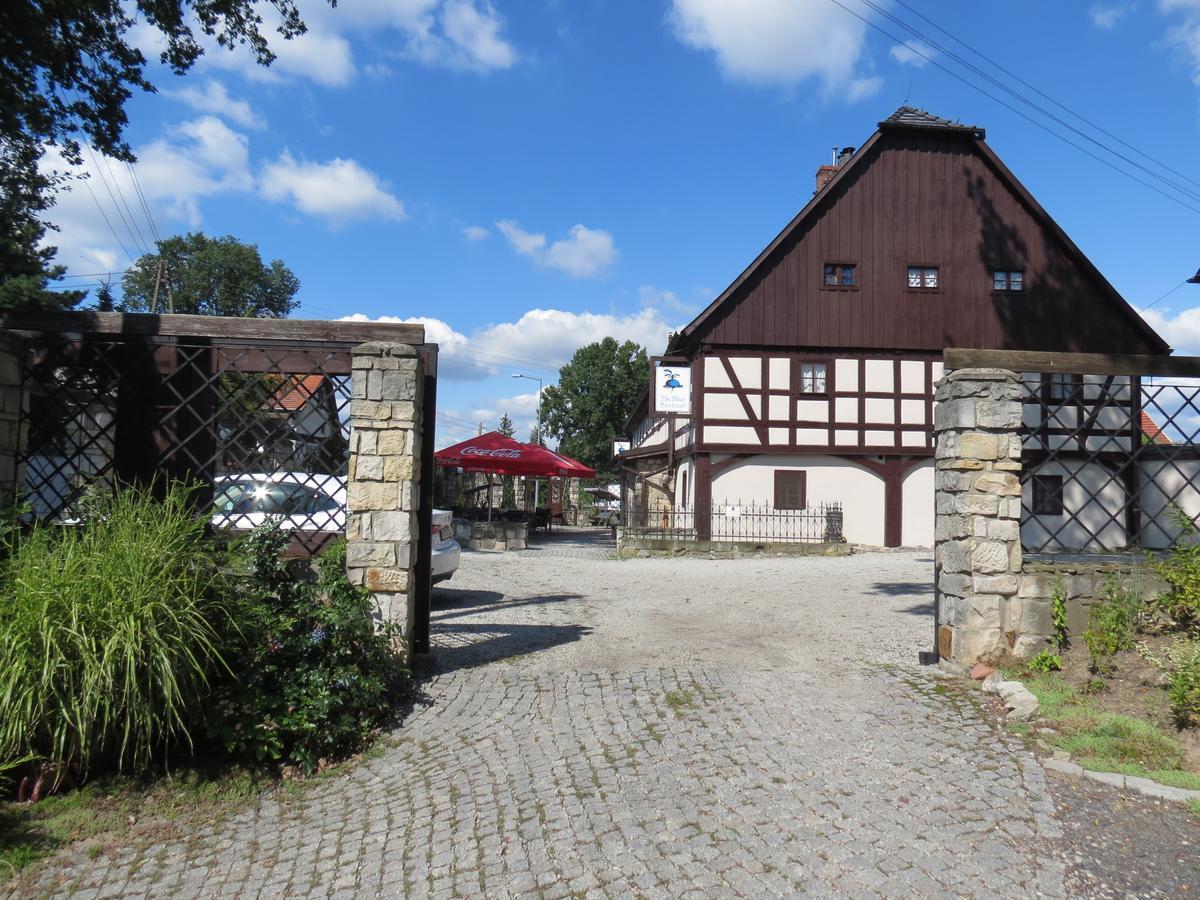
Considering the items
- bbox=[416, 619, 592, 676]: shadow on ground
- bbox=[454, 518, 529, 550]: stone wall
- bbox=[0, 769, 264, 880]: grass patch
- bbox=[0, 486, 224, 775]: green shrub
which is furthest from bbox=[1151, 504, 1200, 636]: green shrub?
bbox=[454, 518, 529, 550]: stone wall

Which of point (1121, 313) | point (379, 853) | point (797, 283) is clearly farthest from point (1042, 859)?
point (1121, 313)

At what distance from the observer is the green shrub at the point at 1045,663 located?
19.2 feet

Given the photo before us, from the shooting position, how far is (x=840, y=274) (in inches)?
786

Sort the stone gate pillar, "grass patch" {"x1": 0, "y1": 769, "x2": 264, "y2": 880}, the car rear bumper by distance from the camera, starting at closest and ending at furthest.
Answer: "grass patch" {"x1": 0, "y1": 769, "x2": 264, "y2": 880} → the stone gate pillar → the car rear bumper

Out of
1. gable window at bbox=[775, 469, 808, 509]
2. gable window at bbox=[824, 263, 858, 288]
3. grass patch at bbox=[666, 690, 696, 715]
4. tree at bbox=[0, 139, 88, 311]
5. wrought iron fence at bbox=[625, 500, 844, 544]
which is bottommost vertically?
grass patch at bbox=[666, 690, 696, 715]

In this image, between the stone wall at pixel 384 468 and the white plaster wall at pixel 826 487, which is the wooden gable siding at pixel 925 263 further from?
the stone wall at pixel 384 468

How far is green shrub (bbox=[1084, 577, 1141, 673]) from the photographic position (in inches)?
227

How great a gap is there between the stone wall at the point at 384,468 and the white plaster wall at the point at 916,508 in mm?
16512

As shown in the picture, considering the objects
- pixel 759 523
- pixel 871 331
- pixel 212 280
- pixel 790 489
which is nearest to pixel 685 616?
pixel 759 523

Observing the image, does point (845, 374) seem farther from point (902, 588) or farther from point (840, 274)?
point (902, 588)

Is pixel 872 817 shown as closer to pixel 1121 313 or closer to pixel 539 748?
pixel 539 748

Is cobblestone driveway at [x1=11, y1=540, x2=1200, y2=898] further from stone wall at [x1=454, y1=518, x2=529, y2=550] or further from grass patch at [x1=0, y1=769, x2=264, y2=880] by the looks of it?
stone wall at [x1=454, y1=518, x2=529, y2=550]

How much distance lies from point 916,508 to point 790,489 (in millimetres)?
3128

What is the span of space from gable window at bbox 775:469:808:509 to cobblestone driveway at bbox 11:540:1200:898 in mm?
13608
